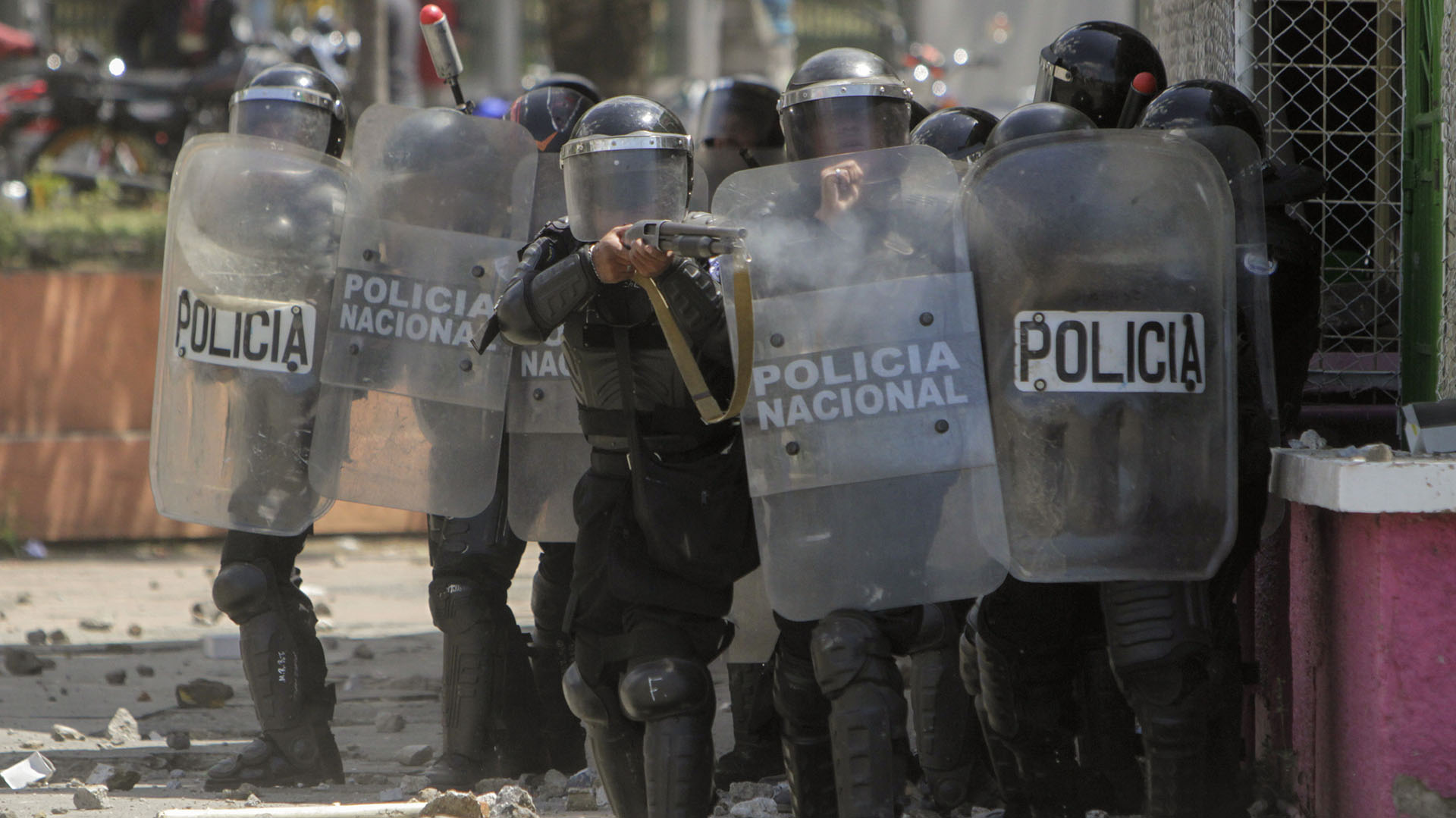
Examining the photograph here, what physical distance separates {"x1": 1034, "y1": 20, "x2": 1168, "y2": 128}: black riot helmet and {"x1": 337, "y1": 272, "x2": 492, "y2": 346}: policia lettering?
5.25ft

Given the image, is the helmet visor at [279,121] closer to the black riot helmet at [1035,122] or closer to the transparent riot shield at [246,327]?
the transparent riot shield at [246,327]

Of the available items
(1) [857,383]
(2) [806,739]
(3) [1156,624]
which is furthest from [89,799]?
(3) [1156,624]

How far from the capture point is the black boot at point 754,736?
420 cm

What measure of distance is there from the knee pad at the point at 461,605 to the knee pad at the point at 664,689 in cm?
100

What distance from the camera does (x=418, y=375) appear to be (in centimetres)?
389

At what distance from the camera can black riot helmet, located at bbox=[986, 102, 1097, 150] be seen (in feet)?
10.7

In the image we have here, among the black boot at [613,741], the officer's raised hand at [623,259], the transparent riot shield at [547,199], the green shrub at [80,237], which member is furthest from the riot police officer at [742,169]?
the green shrub at [80,237]

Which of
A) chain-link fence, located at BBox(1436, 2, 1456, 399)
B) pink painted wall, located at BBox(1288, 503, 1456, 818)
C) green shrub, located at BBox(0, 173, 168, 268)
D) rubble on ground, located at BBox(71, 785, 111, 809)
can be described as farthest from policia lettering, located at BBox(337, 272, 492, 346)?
green shrub, located at BBox(0, 173, 168, 268)

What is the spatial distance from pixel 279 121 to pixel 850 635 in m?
2.20

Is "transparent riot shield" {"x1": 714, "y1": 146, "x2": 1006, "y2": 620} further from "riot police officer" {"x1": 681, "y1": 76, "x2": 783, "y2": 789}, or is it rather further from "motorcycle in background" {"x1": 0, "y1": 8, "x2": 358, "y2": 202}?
"motorcycle in background" {"x1": 0, "y1": 8, "x2": 358, "y2": 202}

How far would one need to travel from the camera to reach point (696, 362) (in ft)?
10.1

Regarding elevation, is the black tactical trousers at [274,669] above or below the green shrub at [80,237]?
below

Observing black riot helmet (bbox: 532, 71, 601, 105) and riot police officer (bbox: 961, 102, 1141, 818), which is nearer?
riot police officer (bbox: 961, 102, 1141, 818)

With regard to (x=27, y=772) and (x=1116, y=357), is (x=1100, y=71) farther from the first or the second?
(x=27, y=772)
